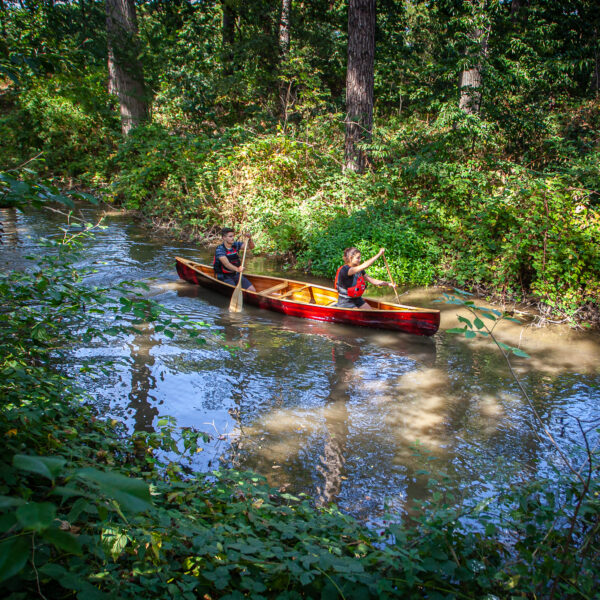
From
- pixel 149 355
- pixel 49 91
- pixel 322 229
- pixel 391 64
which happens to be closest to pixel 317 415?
pixel 149 355

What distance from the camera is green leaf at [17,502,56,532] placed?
3.14 ft

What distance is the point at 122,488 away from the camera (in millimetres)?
1021

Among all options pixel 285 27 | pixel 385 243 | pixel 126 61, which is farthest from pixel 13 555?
pixel 285 27

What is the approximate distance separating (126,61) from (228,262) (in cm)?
799

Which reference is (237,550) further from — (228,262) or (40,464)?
(228,262)

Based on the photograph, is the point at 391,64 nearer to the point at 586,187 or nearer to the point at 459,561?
the point at 586,187

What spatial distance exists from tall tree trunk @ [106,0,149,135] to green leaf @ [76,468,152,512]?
40.6 feet

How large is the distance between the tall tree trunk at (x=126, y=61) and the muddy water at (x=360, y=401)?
28.2ft

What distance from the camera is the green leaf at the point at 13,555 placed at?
3.33 ft

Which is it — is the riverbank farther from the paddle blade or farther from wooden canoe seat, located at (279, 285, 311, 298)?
wooden canoe seat, located at (279, 285, 311, 298)

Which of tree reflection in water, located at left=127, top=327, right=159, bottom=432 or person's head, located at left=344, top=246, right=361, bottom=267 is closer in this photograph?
tree reflection in water, located at left=127, top=327, right=159, bottom=432

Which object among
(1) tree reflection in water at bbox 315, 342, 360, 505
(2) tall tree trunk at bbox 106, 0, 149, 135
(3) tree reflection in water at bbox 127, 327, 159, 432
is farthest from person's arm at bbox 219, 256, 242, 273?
(2) tall tree trunk at bbox 106, 0, 149, 135

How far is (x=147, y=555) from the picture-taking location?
223cm

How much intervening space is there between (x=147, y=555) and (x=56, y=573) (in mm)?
624
